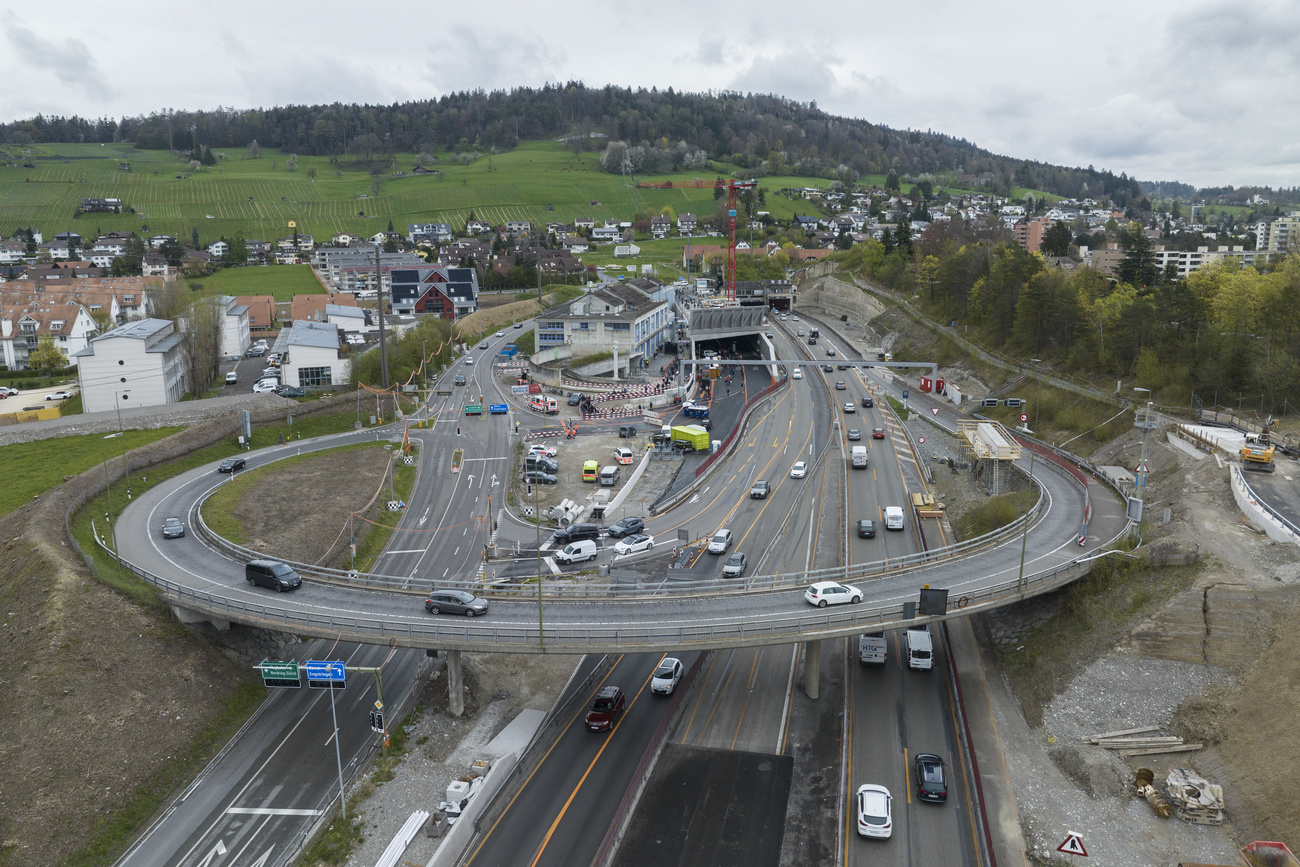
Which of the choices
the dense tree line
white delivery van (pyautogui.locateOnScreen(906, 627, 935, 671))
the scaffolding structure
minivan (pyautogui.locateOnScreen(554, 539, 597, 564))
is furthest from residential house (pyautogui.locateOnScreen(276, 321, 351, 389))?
the dense tree line

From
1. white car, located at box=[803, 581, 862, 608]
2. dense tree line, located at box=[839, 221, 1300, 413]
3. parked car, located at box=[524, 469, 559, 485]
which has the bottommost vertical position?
parked car, located at box=[524, 469, 559, 485]

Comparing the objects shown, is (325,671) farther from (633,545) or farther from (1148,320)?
(1148,320)

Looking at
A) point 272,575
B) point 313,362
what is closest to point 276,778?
point 272,575

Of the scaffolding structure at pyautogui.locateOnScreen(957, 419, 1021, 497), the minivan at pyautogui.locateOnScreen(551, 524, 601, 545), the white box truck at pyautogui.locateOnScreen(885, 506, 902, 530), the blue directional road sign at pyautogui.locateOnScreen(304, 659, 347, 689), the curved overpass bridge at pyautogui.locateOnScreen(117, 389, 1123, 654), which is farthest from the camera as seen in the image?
the scaffolding structure at pyautogui.locateOnScreen(957, 419, 1021, 497)

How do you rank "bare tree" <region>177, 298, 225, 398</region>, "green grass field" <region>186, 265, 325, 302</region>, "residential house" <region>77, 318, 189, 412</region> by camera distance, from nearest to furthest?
"residential house" <region>77, 318, 189, 412</region>, "bare tree" <region>177, 298, 225, 398</region>, "green grass field" <region>186, 265, 325, 302</region>

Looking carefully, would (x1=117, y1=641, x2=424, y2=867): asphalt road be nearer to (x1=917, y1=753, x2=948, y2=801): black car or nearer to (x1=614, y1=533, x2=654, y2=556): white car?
(x1=614, y1=533, x2=654, y2=556): white car

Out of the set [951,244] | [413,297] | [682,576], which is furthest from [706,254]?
[682,576]
